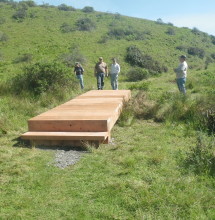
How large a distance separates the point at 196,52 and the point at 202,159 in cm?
4339

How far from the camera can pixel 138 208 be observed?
10.2 feet

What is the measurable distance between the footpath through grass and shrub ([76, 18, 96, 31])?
4103cm

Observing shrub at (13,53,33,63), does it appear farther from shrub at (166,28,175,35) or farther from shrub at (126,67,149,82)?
shrub at (166,28,175,35)

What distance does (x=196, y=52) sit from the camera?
44.8 meters

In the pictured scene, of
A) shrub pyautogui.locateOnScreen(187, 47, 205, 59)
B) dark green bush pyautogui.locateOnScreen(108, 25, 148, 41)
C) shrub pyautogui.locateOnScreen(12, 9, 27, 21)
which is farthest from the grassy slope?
shrub pyautogui.locateOnScreen(12, 9, 27, 21)

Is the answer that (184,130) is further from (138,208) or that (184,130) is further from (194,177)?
(138,208)

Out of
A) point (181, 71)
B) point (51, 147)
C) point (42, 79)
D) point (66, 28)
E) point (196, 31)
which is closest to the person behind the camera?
point (51, 147)

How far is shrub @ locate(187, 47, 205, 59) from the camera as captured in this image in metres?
44.7

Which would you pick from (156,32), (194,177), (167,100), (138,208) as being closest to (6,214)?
(138,208)

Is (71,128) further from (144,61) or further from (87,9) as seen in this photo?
(87,9)

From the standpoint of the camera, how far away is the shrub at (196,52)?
147 ft

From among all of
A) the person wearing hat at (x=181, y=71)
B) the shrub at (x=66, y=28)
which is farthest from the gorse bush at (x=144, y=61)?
the person wearing hat at (x=181, y=71)

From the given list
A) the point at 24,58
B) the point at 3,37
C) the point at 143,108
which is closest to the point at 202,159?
the point at 143,108

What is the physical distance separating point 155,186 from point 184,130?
9.31 ft
